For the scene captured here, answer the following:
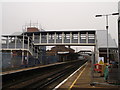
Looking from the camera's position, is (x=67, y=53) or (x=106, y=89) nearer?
(x=106, y=89)

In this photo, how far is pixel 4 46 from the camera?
45.6 metres

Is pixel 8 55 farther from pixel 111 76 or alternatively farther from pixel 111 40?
pixel 111 40

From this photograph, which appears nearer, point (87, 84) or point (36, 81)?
point (87, 84)

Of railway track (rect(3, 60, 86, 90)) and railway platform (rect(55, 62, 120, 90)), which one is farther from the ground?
railway platform (rect(55, 62, 120, 90))

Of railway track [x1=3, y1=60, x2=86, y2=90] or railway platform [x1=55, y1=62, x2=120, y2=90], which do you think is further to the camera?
railway track [x1=3, y1=60, x2=86, y2=90]

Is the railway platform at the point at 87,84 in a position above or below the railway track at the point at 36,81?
above

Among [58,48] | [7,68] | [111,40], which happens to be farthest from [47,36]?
[7,68]

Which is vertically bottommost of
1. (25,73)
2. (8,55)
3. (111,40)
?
(25,73)

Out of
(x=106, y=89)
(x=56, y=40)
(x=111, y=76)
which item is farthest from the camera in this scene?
(x=56, y=40)

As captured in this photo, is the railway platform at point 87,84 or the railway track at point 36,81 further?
the railway track at point 36,81

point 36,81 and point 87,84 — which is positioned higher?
point 87,84

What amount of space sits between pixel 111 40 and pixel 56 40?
12.8 m

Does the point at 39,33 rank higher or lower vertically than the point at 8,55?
higher

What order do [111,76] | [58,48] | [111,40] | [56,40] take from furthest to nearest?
[58,48], [56,40], [111,40], [111,76]
